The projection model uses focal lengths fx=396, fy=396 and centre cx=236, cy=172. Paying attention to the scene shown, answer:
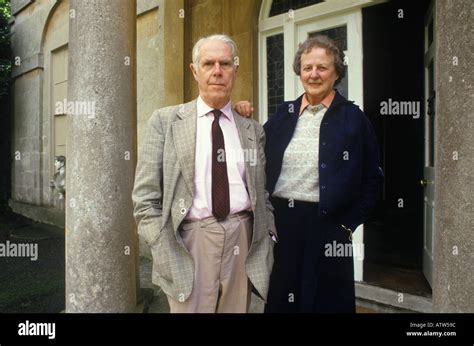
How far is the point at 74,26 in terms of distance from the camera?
3.22 meters

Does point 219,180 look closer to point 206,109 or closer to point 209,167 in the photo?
point 209,167

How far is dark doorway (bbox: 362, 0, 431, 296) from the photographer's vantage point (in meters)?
5.83

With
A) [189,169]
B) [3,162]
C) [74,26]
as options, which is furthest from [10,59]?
[189,169]

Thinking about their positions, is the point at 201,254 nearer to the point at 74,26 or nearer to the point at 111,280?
the point at 111,280

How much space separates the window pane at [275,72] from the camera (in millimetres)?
4906

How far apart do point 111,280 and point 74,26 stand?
209cm

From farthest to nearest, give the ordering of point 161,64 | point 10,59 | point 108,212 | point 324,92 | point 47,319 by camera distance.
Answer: point 10,59, point 161,64, point 108,212, point 47,319, point 324,92

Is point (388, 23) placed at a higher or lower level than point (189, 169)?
higher

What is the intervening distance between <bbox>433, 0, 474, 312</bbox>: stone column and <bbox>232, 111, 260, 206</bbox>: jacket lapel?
1.15m

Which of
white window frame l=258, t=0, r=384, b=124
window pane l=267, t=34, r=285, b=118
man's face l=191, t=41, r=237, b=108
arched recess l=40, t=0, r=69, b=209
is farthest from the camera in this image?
arched recess l=40, t=0, r=69, b=209

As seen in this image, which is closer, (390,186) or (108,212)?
(108,212)

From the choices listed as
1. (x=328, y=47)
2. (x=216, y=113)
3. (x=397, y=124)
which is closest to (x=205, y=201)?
(x=216, y=113)

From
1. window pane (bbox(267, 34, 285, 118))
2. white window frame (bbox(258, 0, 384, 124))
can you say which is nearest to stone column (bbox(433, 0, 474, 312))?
white window frame (bbox(258, 0, 384, 124))

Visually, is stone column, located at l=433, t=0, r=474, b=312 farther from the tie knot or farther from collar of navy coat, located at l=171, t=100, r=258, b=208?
the tie knot
